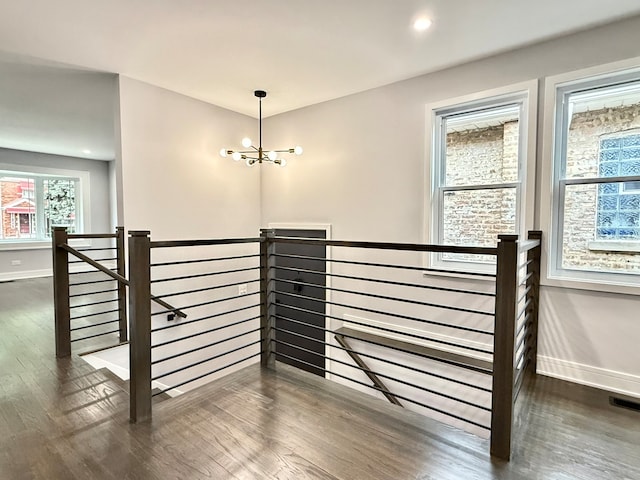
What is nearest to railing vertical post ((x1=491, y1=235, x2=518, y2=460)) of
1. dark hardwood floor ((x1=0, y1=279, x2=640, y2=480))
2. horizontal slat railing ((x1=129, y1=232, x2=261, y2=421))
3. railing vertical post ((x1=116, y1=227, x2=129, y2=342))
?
dark hardwood floor ((x1=0, y1=279, x2=640, y2=480))

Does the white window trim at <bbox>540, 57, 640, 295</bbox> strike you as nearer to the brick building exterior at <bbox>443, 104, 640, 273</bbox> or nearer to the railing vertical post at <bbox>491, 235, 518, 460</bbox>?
the brick building exterior at <bbox>443, 104, 640, 273</bbox>

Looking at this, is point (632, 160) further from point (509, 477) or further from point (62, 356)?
point (62, 356)

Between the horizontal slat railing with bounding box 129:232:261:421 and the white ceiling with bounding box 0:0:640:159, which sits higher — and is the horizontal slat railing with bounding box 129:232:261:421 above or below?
below

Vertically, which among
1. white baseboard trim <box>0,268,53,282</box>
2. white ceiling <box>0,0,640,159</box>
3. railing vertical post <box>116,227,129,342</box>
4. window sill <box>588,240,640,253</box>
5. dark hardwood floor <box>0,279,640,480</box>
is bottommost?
dark hardwood floor <box>0,279,640,480</box>

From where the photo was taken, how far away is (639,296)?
241 centimetres

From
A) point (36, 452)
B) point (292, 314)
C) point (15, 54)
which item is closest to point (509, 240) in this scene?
point (36, 452)

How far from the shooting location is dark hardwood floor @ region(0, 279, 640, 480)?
1.60 metres

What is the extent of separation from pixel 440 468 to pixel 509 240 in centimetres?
112

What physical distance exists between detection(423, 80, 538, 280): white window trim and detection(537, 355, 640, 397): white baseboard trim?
34.1 inches

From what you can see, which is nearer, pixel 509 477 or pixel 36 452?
pixel 509 477

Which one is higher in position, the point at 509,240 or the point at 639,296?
the point at 509,240

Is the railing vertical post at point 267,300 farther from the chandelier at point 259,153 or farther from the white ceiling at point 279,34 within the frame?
the white ceiling at point 279,34

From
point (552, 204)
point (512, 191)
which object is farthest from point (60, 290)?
point (552, 204)

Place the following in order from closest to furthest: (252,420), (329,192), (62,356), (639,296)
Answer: (252,420) < (639,296) < (62,356) < (329,192)
